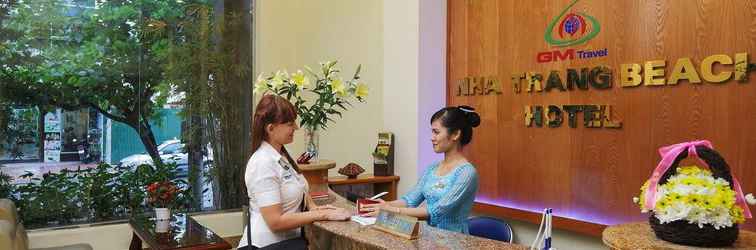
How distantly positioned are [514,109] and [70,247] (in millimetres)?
3548

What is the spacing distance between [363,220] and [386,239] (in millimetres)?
322

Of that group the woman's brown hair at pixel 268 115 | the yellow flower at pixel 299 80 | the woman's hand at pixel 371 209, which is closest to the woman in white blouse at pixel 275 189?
the woman's brown hair at pixel 268 115

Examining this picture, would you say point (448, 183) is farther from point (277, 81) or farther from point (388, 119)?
point (388, 119)

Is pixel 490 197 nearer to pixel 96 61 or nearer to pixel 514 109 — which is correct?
pixel 514 109

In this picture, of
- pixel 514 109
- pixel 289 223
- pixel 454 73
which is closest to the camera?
pixel 289 223

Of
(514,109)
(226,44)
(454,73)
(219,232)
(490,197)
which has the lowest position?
(219,232)

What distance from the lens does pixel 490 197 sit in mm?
3951

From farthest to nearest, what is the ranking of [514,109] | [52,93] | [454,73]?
1. [52,93]
2. [454,73]
3. [514,109]

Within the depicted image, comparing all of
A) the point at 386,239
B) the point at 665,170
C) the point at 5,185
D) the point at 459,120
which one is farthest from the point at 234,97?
the point at 665,170

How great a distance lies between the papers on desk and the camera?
223 centimetres

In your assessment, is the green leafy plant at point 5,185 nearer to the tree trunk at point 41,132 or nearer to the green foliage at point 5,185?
the green foliage at point 5,185

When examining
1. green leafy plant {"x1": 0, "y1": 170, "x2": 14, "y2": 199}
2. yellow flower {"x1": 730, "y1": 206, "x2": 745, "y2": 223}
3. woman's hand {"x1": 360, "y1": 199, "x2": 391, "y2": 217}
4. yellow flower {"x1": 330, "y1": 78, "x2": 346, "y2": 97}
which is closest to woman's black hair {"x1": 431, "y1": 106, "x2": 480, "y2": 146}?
woman's hand {"x1": 360, "y1": 199, "x2": 391, "y2": 217}

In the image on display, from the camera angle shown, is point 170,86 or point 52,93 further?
point 170,86

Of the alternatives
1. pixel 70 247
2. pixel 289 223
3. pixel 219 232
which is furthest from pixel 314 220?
pixel 219 232
